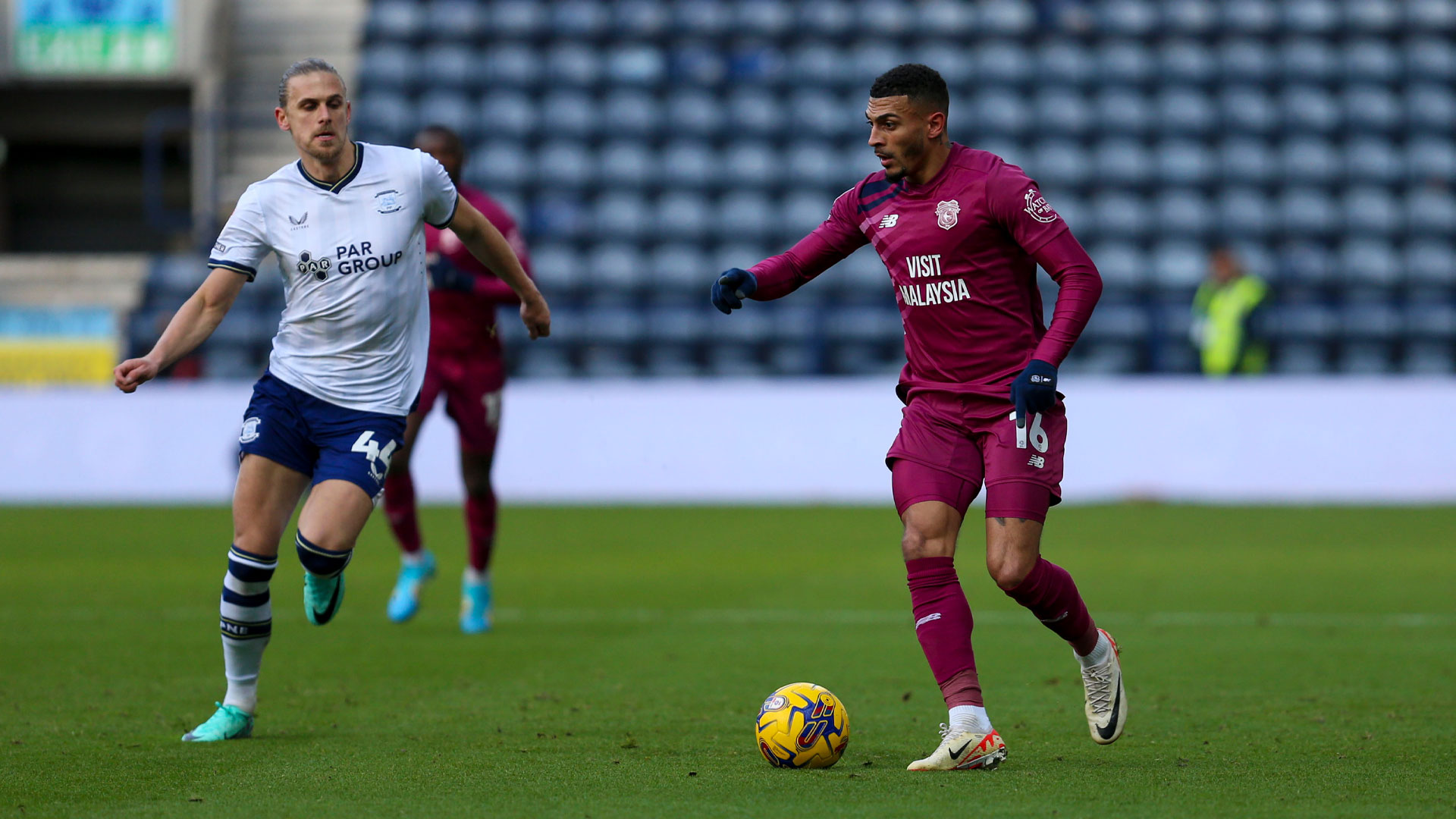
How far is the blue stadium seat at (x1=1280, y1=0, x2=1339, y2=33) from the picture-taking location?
20391 mm

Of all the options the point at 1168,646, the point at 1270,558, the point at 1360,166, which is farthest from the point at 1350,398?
the point at 1168,646

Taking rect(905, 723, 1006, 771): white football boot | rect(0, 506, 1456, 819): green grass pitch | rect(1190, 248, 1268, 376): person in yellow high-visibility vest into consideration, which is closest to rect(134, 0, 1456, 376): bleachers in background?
rect(1190, 248, 1268, 376): person in yellow high-visibility vest

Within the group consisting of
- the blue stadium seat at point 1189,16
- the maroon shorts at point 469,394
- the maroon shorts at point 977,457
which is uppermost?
the blue stadium seat at point 1189,16

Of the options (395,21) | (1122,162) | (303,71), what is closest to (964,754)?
(303,71)

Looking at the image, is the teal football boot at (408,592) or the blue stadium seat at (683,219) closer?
the teal football boot at (408,592)

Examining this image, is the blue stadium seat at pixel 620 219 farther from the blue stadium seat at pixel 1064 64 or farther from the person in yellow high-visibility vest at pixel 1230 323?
the person in yellow high-visibility vest at pixel 1230 323

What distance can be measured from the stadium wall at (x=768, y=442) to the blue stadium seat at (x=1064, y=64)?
20.6ft

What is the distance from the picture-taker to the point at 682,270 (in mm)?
18328

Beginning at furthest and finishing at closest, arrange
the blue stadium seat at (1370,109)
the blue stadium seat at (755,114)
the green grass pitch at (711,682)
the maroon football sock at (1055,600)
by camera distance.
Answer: the blue stadium seat at (755,114) < the blue stadium seat at (1370,109) < the maroon football sock at (1055,600) < the green grass pitch at (711,682)

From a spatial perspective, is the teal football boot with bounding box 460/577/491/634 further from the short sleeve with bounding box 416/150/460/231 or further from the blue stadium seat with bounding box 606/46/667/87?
the blue stadium seat with bounding box 606/46/667/87

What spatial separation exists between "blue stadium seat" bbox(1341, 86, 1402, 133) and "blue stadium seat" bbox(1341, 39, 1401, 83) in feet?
0.49

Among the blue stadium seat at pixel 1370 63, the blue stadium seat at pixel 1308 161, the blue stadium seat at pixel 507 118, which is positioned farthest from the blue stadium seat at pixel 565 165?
the blue stadium seat at pixel 1370 63

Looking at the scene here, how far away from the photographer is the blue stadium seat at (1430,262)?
18234mm

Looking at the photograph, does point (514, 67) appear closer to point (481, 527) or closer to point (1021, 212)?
point (481, 527)
